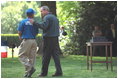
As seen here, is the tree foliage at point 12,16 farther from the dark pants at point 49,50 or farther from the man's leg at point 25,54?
the man's leg at point 25,54

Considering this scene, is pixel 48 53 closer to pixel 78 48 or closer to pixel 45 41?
pixel 45 41

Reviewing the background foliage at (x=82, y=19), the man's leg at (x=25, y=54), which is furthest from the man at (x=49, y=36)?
the background foliage at (x=82, y=19)

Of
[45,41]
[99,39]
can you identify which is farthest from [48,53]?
[99,39]

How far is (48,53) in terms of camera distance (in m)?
9.50

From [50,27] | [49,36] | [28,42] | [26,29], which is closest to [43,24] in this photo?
[50,27]

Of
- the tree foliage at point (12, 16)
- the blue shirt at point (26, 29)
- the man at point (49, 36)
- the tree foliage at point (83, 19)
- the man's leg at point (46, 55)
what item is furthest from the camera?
the tree foliage at point (12, 16)

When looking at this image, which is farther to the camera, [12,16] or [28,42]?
[12,16]

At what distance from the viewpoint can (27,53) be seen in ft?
30.1

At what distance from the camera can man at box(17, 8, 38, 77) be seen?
908 cm

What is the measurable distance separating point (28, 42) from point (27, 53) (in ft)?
0.82

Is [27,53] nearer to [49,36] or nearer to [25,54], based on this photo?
[25,54]

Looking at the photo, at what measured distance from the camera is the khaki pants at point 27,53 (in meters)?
9.15

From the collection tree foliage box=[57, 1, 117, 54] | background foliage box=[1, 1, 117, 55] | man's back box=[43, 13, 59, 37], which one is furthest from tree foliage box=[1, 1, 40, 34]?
man's back box=[43, 13, 59, 37]

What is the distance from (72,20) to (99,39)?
37.4 feet
